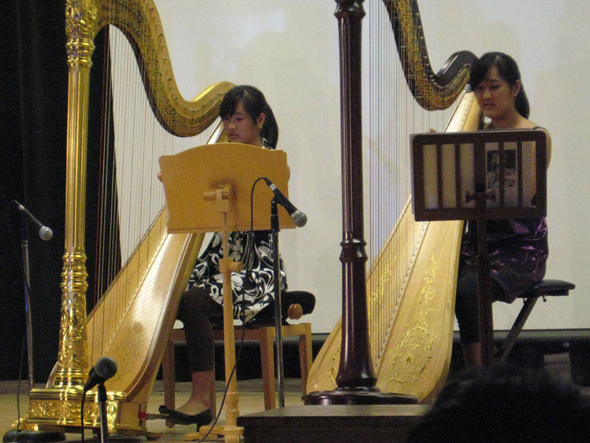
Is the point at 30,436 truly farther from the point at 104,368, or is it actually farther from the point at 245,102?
the point at 245,102

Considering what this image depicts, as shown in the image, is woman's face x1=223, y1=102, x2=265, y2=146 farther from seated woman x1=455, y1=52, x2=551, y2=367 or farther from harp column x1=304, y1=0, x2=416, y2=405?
harp column x1=304, y1=0, x2=416, y2=405

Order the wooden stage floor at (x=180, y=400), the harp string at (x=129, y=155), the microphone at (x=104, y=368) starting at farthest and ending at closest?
the harp string at (x=129, y=155) < the wooden stage floor at (x=180, y=400) < the microphone at (x=104, y=368)

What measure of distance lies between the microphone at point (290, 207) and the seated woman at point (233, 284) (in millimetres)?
582

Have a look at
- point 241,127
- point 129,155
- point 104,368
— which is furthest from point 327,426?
point 129,155

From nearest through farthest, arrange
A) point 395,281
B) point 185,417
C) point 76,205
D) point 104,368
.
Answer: point 104,368 → point 76,205 → point 185,417 → point 395,281

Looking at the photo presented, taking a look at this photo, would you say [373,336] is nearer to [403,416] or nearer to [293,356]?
[403,416]

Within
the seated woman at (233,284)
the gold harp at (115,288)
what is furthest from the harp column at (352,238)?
the gold harp at (115,288)

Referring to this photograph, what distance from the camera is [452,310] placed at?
2.59 m

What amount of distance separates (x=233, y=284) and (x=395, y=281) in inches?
21.3

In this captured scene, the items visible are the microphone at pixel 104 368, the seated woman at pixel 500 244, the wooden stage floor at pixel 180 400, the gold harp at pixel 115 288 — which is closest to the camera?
the microphone at pixel 104 368

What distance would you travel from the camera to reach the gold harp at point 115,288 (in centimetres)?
249

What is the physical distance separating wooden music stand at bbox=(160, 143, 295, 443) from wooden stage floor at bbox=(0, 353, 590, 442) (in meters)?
0.35

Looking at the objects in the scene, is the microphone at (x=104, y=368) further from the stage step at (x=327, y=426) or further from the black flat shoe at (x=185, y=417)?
the black flat shoe at (x=185, y=417)

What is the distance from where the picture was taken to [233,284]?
9.70 ft
